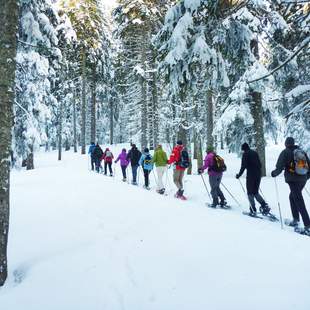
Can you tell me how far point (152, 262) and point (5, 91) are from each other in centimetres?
343

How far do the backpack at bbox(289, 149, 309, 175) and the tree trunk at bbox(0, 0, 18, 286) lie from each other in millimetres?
5807

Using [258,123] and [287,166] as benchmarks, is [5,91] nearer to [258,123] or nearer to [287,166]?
[287,166]

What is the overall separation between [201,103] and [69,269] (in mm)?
22763

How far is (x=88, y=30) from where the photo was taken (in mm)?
29938

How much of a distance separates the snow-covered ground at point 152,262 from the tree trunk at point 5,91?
2.93 feet

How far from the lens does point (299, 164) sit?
723 cm

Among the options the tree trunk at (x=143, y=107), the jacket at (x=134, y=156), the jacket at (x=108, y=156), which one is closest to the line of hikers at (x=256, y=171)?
the jacket at (x=134, y=156)

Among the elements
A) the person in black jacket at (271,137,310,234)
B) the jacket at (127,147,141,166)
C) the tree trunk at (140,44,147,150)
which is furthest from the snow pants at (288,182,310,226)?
the tree trunk at (140,44,147,150)

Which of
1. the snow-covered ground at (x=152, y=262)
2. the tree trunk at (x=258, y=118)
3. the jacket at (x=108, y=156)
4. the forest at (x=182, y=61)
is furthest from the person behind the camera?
the jacket at (x=108, y=156)

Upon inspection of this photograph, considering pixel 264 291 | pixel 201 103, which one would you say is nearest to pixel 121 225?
pixel 264 291

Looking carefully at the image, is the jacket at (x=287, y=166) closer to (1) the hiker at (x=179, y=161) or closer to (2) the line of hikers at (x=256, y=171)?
(2) the line of hikers at (x=256, y=171)

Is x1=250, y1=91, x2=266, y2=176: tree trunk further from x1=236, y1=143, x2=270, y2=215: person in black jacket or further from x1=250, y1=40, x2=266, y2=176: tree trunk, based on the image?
x1=236, y1=143, x2=270, y2=215: person in black jacket

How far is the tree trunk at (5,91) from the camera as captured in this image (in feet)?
15.6

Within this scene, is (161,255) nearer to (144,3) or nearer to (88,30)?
(144,3)
